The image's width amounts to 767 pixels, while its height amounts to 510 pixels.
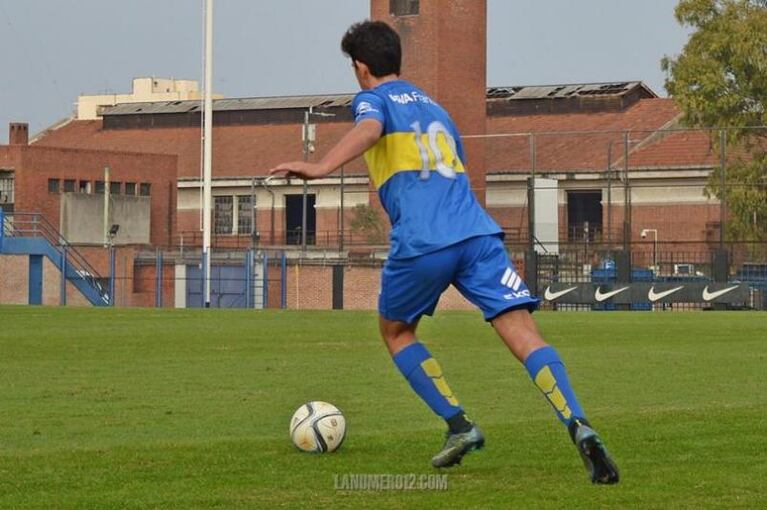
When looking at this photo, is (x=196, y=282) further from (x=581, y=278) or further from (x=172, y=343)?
(x=172, y=343)

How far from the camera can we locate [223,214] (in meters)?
74.0

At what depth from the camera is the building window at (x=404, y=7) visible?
66.9 meters

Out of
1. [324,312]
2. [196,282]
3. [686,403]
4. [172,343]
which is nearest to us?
[686,403]

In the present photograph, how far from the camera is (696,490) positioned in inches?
283

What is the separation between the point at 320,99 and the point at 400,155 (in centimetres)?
7753

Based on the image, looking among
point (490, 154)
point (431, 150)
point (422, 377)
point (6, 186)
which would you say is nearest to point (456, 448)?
point (422, 377)

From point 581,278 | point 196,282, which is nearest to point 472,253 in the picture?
point 581,278

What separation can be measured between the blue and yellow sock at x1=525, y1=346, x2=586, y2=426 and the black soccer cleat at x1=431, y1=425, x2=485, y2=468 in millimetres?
616

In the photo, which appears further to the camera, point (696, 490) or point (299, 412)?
point (299, 412)

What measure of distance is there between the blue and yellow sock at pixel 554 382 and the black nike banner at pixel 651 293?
34.6m

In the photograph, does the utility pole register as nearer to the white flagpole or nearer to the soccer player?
the white flagpole

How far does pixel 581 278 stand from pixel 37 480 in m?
40.6

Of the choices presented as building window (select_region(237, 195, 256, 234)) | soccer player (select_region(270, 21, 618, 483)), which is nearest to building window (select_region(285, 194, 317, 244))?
building window (select_region(237, 195, 256, 234))

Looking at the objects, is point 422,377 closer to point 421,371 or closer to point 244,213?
point 421,371
